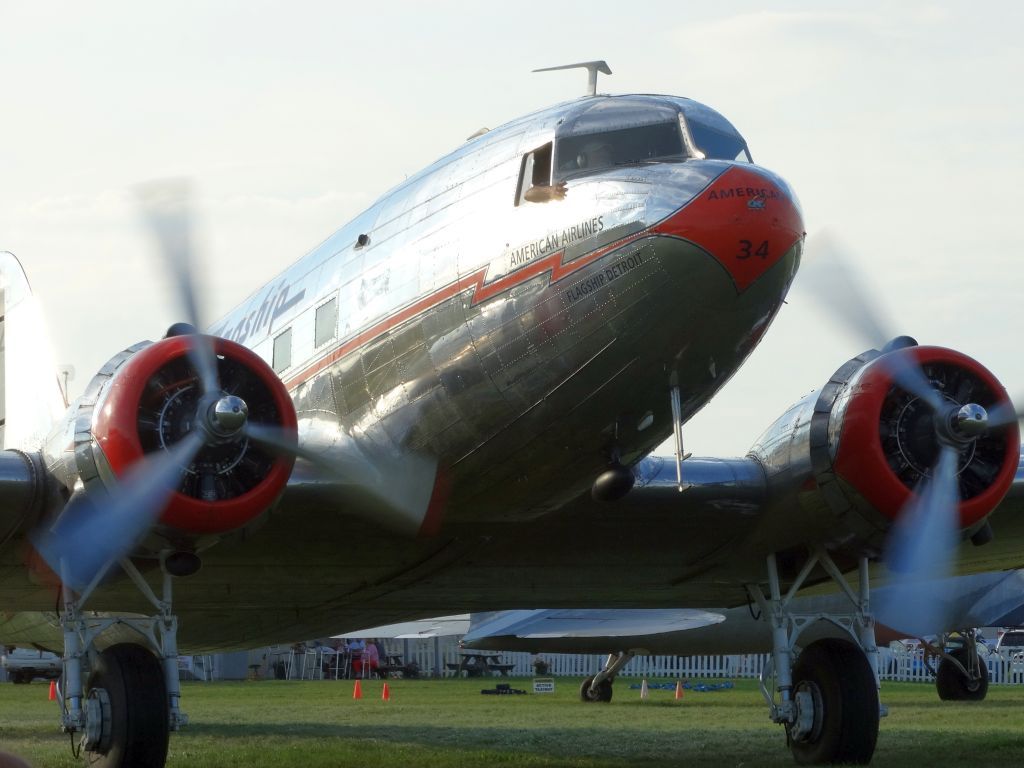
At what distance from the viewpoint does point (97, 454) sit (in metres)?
10.1

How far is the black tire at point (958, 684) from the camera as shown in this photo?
1089 inches

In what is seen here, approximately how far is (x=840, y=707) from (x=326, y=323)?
5.55 meters

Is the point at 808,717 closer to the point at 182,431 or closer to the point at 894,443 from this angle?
the point at 894,443

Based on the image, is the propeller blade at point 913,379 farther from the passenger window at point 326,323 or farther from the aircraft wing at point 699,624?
the aircraft wing at point 699,624

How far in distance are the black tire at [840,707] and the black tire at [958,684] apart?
643 inches

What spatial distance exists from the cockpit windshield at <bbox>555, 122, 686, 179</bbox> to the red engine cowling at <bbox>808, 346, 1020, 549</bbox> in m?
2.86

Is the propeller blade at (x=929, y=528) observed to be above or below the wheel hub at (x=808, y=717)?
above

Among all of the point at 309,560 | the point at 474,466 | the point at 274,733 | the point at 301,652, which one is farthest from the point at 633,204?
the point at 301,652

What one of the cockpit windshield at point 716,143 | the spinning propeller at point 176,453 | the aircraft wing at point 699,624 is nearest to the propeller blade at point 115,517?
the spinning propeller at point 176,453

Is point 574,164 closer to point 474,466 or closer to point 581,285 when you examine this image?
point 581,285

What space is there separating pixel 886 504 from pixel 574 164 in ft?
12.7

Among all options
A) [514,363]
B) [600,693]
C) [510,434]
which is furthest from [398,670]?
[514,363]

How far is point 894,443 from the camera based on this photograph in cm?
1171

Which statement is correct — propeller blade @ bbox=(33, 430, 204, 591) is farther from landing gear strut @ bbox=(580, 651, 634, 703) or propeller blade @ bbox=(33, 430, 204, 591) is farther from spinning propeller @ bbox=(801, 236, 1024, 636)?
landing gear strut @ bbox=(580, 651, 634, 703)
